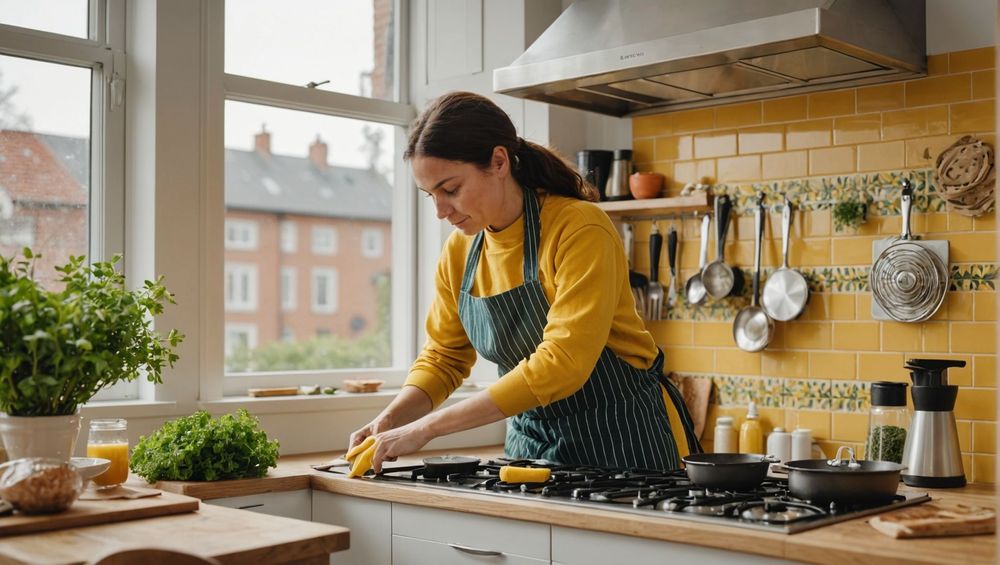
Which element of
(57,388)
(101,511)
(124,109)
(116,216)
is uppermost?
(124,109)

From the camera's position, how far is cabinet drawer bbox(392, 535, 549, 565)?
2361mm

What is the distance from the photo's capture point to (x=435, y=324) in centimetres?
310

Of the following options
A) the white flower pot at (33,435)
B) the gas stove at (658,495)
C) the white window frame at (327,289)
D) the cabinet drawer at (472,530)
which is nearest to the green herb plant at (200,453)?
the gas stove at (658,495)

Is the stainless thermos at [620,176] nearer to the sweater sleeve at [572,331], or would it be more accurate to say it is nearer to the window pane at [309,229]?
the window pane at [309,229]

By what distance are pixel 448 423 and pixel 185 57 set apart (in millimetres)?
1646

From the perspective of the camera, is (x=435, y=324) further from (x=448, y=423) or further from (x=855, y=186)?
(x=855, y=186)

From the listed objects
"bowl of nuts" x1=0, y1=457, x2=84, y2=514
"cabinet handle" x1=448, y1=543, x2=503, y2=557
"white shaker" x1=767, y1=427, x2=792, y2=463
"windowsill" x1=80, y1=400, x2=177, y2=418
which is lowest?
"cabinet handle" x1=448, y1=543, x2=503, y2=557

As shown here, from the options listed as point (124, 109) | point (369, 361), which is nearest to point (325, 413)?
point (369, 361)

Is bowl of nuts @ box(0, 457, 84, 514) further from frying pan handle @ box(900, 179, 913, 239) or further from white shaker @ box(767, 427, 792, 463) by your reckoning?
frying pan handle @ box(900, 179, 913, 239)

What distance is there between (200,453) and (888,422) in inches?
74.3

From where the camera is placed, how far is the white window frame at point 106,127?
3428mm

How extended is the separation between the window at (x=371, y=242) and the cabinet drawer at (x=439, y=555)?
1.84m

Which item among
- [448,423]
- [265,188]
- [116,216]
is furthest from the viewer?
[265,188]

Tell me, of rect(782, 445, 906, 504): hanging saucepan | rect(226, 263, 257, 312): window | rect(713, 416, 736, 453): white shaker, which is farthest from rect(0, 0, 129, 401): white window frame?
rect(782, 445, 906, 504): hanging saucepan
